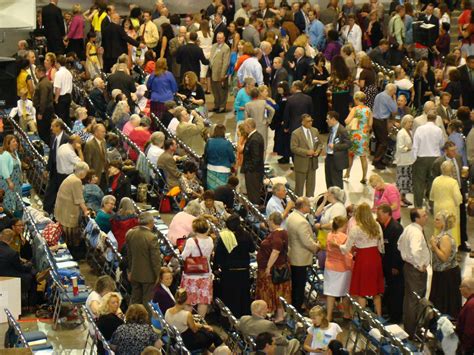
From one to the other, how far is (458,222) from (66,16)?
1147cm

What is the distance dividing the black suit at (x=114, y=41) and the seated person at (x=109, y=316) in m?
11.0

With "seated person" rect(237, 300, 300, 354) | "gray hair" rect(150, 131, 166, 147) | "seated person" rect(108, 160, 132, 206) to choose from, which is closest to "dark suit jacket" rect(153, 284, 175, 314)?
"seated person" rect(237, 300, 300, 354)

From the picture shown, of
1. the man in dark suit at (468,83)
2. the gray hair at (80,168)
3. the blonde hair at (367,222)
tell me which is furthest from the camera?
the man in dark suit at (468,83)

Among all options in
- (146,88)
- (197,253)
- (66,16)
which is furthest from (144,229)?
(66,16)

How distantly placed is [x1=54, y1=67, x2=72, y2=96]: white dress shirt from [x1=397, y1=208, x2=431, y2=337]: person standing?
814cm

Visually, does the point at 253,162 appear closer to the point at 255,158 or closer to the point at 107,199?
the point at 255,158

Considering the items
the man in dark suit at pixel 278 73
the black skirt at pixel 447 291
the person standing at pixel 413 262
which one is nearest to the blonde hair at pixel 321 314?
the person standing at pixel 413 262

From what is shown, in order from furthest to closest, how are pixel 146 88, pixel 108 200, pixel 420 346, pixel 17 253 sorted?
pixel 146 88 < pixel 108 200 < pixel 17 253 < pixel 420 346

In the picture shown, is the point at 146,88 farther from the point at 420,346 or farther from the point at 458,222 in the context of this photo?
the point at 420,346

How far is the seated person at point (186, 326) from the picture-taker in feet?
47.5

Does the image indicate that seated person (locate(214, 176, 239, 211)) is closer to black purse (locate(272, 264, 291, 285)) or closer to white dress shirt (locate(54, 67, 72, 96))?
black purse (locate(272, 264, 291, 285))

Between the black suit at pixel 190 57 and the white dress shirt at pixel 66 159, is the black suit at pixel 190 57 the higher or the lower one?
the higher one

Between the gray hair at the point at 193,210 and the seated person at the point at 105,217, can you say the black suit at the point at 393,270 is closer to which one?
the gray hair at the point at 193,210

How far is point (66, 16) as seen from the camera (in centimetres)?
2686
